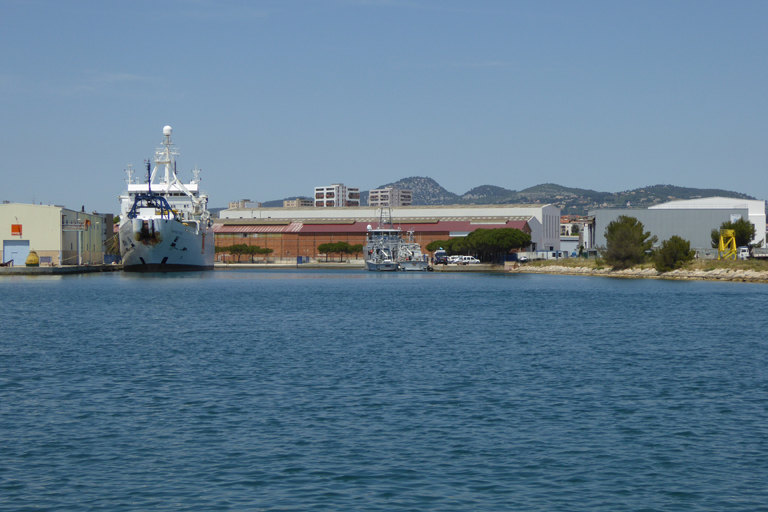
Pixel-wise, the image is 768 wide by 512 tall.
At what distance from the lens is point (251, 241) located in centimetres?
19438

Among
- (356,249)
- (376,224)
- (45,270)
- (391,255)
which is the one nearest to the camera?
(45,270)

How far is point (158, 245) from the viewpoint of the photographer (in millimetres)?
107500

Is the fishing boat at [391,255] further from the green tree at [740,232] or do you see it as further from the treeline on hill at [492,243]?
the green tree at [740,232]

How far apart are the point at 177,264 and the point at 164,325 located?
73.6 m

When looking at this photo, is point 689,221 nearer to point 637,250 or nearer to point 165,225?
point 637,250

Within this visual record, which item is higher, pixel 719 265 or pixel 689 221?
pixel 689 221

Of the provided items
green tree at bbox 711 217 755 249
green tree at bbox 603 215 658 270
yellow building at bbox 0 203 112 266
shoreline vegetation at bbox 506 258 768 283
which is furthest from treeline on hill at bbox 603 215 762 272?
yellow building at bbox 0 203 112 266

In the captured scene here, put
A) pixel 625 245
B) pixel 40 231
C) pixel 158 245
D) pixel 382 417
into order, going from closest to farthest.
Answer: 1. pixel 382 417
2. pixel 158 245
3. pixel 40 231
4. pixel 625 245

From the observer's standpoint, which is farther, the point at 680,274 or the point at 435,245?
the point at 435,245

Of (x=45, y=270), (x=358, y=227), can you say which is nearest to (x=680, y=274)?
(x=45, y=270)

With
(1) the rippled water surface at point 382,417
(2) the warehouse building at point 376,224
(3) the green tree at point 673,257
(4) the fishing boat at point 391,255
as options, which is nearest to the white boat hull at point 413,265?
(4) the fishing boat at point 391,255

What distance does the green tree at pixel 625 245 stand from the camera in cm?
11369

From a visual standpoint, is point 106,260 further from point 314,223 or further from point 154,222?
point 314,223

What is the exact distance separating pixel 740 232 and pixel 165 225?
89980 mm
